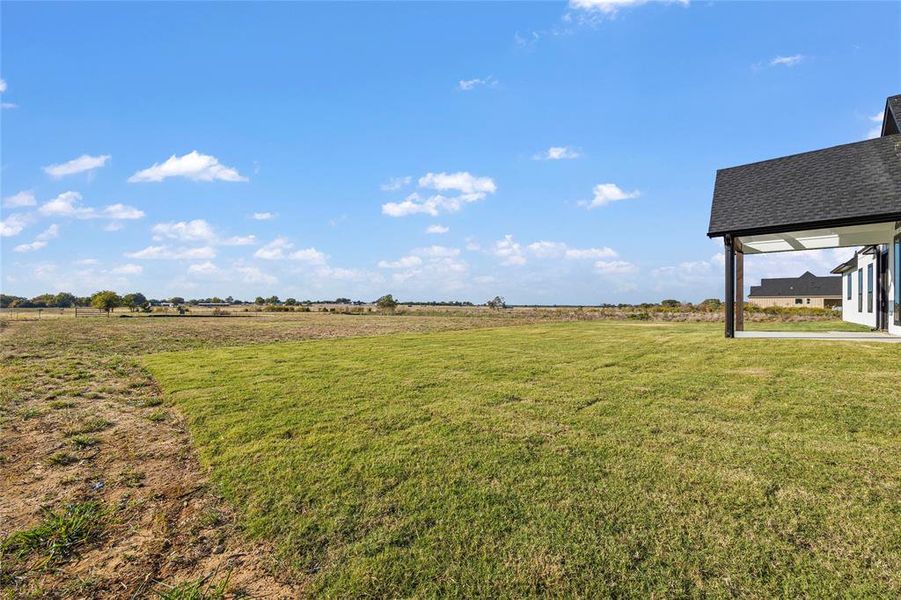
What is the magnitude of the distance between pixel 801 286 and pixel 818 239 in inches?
1761

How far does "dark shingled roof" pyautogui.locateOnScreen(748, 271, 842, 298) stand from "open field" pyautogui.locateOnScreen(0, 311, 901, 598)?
51383 millimetres

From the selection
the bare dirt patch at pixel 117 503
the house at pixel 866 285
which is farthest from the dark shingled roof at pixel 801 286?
the bare dirt patch at pixel 117 503

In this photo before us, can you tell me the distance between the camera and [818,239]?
12664 millimetres

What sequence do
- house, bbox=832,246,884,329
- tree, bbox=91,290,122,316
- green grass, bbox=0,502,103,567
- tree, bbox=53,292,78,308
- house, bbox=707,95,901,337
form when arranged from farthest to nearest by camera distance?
tree, bbox=53,292,78,308 → tree, bbox=91,290,122,316 → house, bbox=832,246,884,329 → house, bbox=707,95,901,337 → green grass, bbox=0,502,103,567

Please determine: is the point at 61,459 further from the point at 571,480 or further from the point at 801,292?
the point at 801,292

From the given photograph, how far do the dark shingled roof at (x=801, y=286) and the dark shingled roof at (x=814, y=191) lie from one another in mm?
43561

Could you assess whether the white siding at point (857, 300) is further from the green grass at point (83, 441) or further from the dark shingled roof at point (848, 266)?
the green grass at point (83, 441)

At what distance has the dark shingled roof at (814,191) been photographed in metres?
9.93

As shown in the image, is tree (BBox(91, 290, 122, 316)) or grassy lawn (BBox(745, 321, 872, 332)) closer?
grassy lawn (BBox(745, 321, 872, 332))

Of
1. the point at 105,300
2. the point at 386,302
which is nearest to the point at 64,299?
the point at 105,300

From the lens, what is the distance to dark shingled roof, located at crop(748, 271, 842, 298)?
147ft

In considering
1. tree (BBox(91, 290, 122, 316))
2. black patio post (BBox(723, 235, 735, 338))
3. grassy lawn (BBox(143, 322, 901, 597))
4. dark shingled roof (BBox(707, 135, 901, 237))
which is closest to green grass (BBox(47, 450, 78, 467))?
grassy lawn (BBox(143, 322, 901, 597))

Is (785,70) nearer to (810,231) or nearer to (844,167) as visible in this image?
(844,167)

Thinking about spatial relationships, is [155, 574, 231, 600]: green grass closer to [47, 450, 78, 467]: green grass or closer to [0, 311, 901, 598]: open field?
[0, 311, 901, 598]: open field
